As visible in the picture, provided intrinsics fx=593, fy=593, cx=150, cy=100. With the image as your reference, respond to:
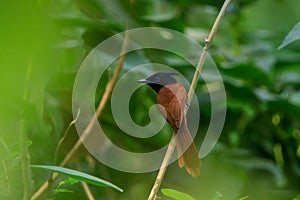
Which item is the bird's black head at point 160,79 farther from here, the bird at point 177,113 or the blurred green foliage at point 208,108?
the blurred green foliage at point 208,108

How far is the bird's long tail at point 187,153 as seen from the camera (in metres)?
1.49

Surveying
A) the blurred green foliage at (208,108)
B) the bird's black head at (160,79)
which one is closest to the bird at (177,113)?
the bird's black head at (160,79)

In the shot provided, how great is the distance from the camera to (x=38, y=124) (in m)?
1.43

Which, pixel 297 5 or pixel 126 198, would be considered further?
pixel 297 5

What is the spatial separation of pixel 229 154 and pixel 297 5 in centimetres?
96

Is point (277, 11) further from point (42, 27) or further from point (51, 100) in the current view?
point (42, 27)

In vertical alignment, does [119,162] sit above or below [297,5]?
below

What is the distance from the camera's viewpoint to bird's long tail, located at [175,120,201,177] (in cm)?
149

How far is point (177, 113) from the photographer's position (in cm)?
158

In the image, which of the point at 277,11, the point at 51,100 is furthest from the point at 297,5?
the point at 51,100

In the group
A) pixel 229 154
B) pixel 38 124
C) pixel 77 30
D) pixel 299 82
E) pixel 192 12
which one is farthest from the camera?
pixel 192 12

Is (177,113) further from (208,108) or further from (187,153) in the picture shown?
(208,108)

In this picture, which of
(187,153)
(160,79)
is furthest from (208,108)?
(187,153)

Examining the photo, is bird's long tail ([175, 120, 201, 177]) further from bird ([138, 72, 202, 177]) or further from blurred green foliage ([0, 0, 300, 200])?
blurred green foliage ([0, 0, 300, 200])
